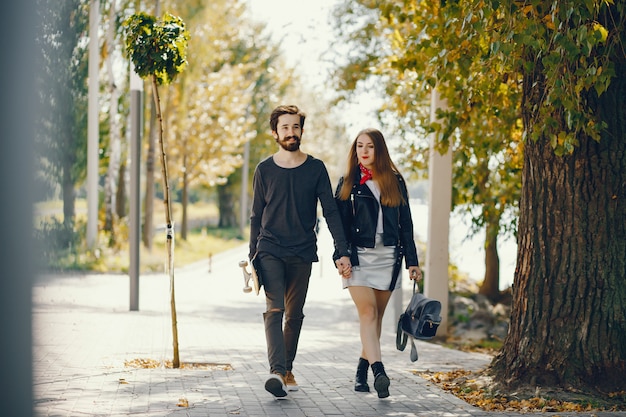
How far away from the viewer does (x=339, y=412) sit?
7004 mm

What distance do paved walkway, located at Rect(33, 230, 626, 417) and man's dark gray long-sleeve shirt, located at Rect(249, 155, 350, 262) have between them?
1.09 m

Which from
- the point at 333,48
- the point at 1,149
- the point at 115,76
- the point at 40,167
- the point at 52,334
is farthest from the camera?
the point at 115,76

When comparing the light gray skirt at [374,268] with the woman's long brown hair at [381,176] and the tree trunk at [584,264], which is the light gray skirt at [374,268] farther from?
the tree trunk at [584,264]

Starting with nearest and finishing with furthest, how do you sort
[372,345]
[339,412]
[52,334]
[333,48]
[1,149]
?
[1,149] < [339,412] < [372,345] < [52,334] < [333,48]

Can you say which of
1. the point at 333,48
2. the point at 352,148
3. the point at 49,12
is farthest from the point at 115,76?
the point at 49,12

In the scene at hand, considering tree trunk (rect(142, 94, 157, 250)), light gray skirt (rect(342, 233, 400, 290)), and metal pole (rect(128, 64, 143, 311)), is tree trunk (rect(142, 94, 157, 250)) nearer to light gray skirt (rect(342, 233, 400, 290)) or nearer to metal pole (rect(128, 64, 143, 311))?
metal pole (rect(128, 64, 143, 311))

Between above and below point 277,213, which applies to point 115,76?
above

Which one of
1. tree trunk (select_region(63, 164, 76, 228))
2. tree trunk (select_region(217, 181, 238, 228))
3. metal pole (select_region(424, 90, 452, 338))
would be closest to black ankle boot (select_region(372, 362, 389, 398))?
tree trunk (select_region(63, 164, 76, 228))

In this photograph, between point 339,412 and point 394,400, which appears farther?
point 394,400

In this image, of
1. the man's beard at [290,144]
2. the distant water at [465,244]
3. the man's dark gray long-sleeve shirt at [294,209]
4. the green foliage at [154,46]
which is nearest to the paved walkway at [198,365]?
the man's dark gray long-sleeve shirt at [294,209]

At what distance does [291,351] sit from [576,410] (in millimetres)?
2067

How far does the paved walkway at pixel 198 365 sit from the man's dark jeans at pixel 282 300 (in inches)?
14.0

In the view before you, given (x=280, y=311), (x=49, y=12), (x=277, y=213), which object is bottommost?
(x=280, y=311)

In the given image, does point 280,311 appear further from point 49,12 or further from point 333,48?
point 333,48
